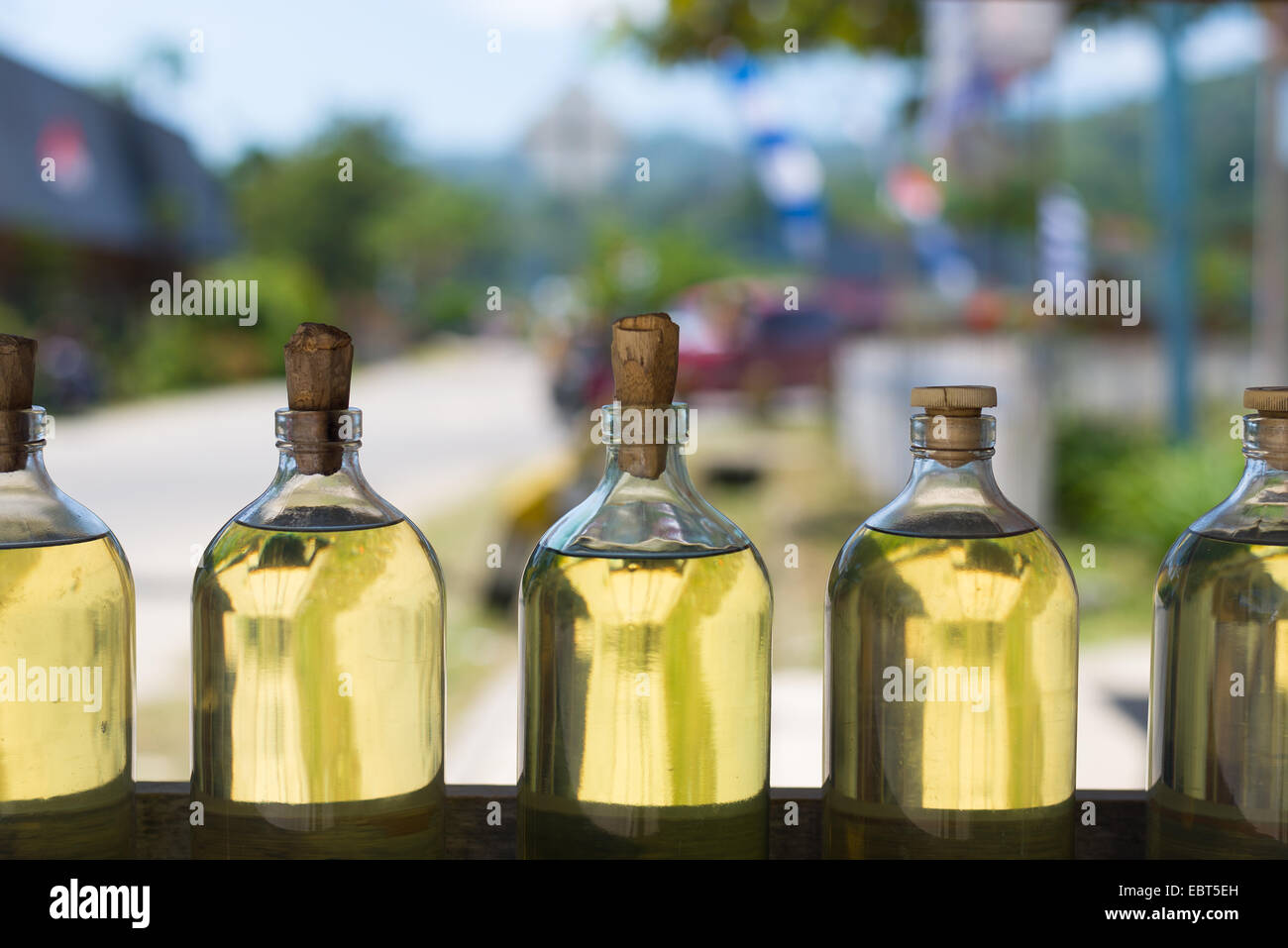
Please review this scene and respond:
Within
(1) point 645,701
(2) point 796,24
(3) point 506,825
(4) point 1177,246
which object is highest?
(2) point 796,24

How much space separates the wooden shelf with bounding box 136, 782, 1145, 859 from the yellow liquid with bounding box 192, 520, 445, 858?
4.0 inches

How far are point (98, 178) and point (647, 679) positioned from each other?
18390 millimetres

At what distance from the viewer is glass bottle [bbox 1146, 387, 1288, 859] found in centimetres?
85

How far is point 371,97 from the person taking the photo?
50.2 ft

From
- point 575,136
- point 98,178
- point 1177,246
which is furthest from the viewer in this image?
point 98,178

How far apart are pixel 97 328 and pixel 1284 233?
1270cm

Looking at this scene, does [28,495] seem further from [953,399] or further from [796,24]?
[796,24]

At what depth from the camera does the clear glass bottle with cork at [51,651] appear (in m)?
0.87

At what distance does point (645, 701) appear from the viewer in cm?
86

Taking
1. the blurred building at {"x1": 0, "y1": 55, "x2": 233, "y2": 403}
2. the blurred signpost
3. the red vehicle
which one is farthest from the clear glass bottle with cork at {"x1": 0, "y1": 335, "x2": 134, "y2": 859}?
the blurred building at {"x1": 0, "y1": 55, "x2": 233, "y2": 403}
